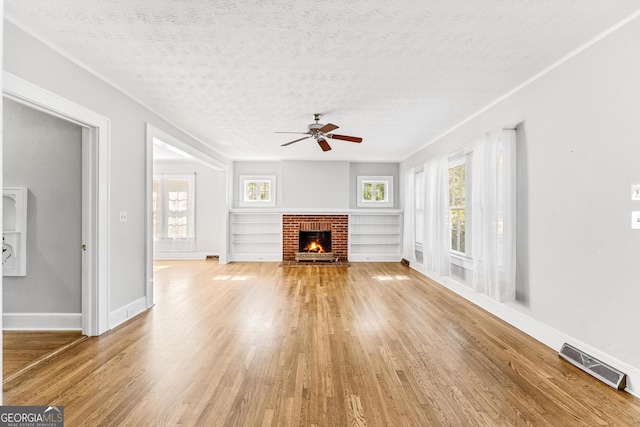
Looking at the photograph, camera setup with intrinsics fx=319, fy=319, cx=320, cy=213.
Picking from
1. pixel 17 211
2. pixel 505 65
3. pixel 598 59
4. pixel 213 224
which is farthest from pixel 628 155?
pixel 213 224

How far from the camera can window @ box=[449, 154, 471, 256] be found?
470cm

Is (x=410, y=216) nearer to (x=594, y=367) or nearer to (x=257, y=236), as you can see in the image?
(x=257, y=236)

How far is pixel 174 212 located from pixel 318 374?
269 inches

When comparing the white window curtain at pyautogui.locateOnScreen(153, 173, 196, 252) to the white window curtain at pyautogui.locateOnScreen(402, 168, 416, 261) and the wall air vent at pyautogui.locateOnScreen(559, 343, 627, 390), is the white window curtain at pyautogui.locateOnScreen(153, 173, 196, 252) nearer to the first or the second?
the white window curtain at pyautogui.locateOnScreen(402, 168, 416, 261)

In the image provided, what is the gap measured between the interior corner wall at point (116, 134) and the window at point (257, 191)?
371 cm

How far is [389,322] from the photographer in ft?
11.8

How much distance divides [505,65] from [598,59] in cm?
66

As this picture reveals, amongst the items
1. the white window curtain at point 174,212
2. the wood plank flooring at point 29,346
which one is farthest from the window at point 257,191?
the wood plank flooring at point 29,346

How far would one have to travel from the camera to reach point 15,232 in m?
3.32

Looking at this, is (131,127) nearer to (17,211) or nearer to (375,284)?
(17,211)

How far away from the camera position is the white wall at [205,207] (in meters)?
8.09

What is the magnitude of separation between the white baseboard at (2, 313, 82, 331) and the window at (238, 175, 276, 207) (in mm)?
5039

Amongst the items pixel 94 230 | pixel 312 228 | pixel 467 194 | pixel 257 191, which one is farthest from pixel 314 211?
pixel 94 230

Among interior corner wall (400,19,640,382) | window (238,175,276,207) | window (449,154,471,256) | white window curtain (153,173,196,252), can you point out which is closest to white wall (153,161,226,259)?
white window curtain (153,173,196,252)
